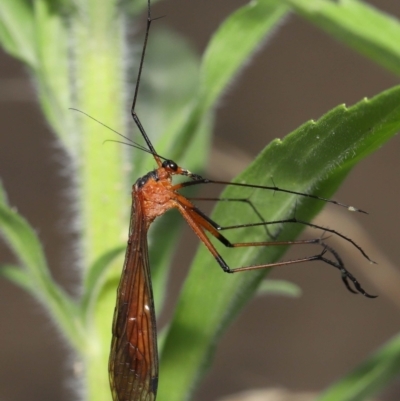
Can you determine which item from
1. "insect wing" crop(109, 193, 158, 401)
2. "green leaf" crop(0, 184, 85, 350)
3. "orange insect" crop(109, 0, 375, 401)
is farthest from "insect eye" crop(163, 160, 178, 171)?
"green leaf" crop(0, 184, 85, 350)

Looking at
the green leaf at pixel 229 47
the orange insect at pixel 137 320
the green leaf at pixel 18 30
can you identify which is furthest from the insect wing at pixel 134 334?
the green leaf at pixel 18 30

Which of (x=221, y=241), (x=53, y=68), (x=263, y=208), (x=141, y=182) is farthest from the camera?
(x=141, y=182)

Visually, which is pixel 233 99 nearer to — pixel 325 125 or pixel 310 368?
pixel 310 368

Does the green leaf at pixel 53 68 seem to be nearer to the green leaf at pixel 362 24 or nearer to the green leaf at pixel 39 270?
the green leaf at pixel 39 270

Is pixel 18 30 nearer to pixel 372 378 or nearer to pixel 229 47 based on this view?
pixel 229 47

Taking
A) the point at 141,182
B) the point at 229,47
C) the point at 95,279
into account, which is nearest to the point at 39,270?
the point at 95,279

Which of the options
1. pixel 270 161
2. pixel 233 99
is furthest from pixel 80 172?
pixel 233 99
